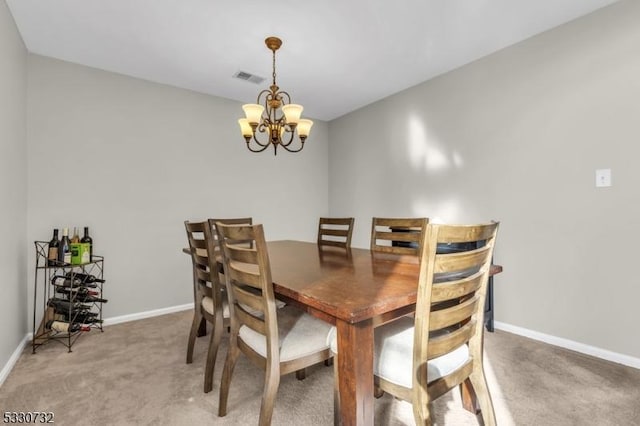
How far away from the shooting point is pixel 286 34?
2.37m

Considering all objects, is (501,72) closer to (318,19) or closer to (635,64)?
(635,64)

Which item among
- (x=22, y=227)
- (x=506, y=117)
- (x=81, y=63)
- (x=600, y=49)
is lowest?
(x=22, y=227)

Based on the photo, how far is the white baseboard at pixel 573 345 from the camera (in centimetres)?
203

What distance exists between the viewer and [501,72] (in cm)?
268

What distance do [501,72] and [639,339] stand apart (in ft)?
7.11

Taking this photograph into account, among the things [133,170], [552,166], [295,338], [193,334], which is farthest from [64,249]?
[552,166]

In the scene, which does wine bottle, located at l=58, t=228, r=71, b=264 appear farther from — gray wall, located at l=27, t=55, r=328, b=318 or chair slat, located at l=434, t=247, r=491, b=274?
chair slat, located at l=434, t=247, r=491, b=274

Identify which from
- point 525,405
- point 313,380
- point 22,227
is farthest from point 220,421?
point 22,227

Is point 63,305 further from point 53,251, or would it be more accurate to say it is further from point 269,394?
point 269,394

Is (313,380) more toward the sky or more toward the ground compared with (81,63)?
more toward the ground

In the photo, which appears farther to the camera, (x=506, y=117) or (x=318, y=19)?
(x=506, y=117)

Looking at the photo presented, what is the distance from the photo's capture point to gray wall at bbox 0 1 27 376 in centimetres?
197

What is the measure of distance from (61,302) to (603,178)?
4.07 m

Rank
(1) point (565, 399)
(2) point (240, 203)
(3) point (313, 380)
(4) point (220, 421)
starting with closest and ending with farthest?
(4) point (220, 421) → (1) point (565, 399) → (3) point (313, 380) → (2) point (240, 203)
